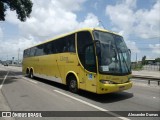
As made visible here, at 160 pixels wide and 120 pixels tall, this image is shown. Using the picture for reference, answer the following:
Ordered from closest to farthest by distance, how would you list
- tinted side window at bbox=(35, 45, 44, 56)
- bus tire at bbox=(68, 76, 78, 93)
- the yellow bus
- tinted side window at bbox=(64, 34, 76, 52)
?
the yellow bus → bus tire at bbox=(68, 76, 78, 93) → tinted side window at bbox=(64, 34, 76, 52) → tinted side window at bbox=(35, 45, 44, 56)

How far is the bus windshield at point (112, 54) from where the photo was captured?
32.1ft

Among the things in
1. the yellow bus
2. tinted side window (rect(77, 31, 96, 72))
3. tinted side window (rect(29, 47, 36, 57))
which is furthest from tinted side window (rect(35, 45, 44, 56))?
tinted side window (rect(77, 31, 96, 72))

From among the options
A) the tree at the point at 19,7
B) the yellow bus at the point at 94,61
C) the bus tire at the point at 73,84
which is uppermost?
the tree at the point at 19,7

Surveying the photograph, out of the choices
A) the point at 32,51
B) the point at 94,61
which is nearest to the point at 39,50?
the point at 32,51

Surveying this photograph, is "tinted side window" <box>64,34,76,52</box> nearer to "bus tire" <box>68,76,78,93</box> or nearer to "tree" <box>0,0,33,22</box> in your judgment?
"bus tire" <box>68,76,78,93</box>

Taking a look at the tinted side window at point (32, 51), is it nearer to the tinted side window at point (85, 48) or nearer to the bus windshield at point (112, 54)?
the tinted side window at point (85, 48)

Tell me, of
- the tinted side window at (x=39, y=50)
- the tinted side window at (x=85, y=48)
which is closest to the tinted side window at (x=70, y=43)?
the tinted side window at (x=85, y=48)

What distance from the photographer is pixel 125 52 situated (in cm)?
1098

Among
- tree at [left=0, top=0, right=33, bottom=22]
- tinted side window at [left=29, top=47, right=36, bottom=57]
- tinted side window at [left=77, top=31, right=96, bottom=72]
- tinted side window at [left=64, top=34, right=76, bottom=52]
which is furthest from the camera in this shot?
tree at [left=0, top=0, right=33, bottom=22]

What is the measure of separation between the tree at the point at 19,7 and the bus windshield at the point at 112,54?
2060 centimetres

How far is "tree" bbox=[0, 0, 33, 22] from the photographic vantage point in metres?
28.5

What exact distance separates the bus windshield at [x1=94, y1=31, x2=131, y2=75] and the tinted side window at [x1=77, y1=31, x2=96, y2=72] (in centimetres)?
36

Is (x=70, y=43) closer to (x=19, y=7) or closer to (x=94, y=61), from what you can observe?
(x=94, y=61)

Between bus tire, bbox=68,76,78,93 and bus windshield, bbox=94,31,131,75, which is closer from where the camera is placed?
bus windshield, bbox=94,31,131,75
